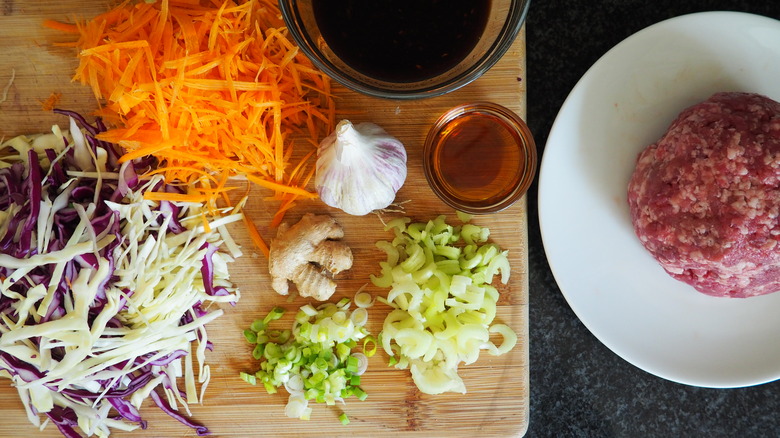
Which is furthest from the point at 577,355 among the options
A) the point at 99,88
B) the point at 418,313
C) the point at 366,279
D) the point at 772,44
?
the point at 99,88

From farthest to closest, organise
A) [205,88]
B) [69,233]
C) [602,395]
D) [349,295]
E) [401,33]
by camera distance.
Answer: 1. [602,395]
2. [349,295]
3. [69,233]
4. [205,88]
5. [401,33]

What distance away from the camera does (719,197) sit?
1343 millimetres

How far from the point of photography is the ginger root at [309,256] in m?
1.58

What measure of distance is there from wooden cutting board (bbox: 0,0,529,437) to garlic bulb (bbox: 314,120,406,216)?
102 mm

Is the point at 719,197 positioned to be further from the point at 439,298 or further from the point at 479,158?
the point at 439,298

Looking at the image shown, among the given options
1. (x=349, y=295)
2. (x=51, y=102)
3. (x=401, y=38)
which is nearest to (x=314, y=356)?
(x=349, y=295)

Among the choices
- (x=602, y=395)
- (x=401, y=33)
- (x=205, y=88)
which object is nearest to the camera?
(x=401, y=33)

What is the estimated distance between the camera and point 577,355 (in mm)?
1777

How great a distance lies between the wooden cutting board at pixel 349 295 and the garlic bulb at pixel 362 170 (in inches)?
4.0

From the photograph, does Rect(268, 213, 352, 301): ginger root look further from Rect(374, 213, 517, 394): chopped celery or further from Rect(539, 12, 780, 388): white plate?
Rect(539, 12, 780, 388): white plate

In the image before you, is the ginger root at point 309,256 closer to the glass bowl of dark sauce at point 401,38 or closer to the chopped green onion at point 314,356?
the chopped green onion at point 314,356

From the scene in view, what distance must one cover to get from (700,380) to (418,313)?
2.82 feet

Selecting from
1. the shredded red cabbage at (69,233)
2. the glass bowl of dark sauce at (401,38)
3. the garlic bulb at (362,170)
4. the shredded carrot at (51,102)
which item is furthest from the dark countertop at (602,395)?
the shredded carrot at (51,102)

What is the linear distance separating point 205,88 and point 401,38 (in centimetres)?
55
